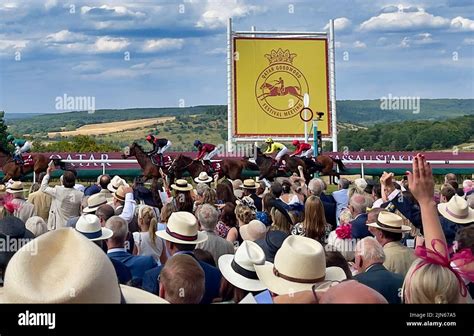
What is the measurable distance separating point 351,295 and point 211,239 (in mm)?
2584

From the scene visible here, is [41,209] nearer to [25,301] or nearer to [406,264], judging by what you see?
[406,264]

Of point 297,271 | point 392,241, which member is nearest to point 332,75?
point 392,241

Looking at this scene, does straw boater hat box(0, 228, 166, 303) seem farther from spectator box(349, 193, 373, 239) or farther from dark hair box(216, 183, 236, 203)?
dark hair box(216, 183, 236, 203)

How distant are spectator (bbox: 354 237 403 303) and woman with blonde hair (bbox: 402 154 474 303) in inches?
28.1

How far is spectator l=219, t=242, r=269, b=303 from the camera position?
362 centimetres

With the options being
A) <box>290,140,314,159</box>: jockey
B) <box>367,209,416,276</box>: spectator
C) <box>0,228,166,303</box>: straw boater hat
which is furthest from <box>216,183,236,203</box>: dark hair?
<box>290,140,314,159</box>: jockey

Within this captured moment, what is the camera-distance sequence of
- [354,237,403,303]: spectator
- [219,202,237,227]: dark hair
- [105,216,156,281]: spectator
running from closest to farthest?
[354,237,403,303]: spectator, [105,216,156,281]: spectator, [219,202,237,227]: dark hair

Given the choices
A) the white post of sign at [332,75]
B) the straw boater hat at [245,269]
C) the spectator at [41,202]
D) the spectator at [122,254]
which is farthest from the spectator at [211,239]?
the white post of sign at [332,75]

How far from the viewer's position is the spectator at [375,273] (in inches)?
139

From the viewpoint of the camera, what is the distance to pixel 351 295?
239cm

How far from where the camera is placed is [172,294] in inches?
124

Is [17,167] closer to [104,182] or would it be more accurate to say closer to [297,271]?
[104,182]

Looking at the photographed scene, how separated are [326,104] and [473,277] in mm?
22665
